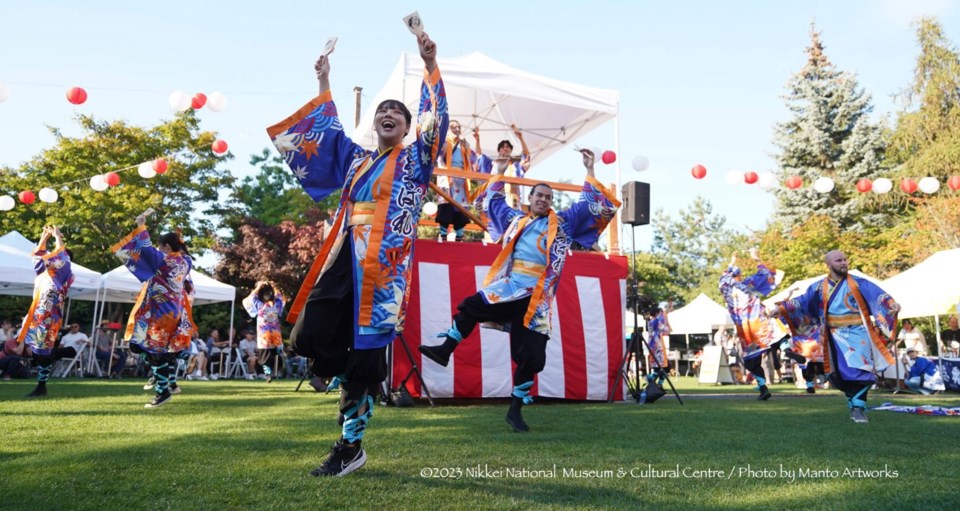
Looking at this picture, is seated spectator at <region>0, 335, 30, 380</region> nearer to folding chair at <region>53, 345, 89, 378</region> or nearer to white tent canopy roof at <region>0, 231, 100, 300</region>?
folding chair at <region>53, 345, 89, 378</region>

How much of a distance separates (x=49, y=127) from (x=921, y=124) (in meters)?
28.5

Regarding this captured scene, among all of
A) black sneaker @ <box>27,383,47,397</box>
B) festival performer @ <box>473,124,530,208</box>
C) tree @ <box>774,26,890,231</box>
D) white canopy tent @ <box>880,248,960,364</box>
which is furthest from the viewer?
tree @ <box>774,26,890,231</box>

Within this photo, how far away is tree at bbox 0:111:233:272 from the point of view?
18.9 m

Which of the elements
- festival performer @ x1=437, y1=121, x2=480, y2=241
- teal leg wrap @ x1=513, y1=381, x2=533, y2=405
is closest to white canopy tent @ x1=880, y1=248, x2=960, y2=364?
festival performer @ x1=437, y1=121, x2=480, y2=241

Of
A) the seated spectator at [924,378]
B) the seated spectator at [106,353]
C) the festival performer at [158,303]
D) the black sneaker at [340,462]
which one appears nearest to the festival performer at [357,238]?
the black sneaker at [340,462]

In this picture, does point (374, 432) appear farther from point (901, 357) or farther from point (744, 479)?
point (901, 357)

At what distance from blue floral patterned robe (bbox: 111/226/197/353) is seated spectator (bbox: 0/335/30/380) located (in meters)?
6.71

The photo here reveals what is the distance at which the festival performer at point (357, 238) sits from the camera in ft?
9.05

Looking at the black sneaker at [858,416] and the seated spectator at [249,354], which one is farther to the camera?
the seated spectator at [249,354]

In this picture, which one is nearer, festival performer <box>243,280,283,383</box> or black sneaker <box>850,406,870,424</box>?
black sneaker <box>850,406,870,424</box>

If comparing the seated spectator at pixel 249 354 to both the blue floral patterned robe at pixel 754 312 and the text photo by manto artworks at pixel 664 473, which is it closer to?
the blue floral patterned robe at pixel 754 312

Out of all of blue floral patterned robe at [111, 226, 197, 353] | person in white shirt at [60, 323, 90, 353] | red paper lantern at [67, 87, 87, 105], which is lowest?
person in white shirt at [60, 323, 90, 353]

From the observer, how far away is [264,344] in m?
11.0

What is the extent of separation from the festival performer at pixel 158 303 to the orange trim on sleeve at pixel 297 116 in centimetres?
351
